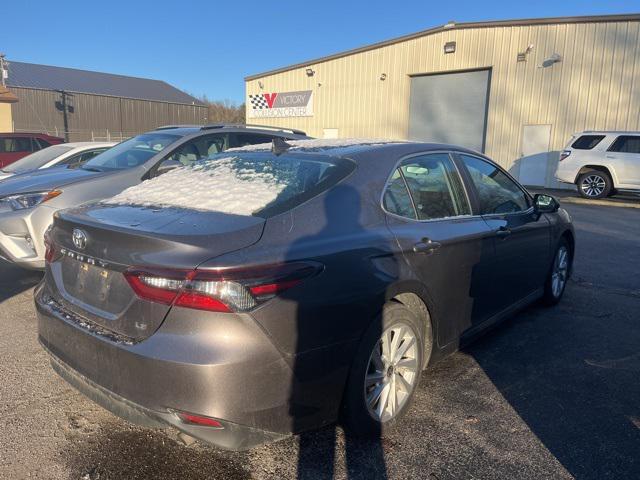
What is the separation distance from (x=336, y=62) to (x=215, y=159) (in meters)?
20.9

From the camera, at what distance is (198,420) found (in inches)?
81.9

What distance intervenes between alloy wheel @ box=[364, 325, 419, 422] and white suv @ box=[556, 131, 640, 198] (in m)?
13.7

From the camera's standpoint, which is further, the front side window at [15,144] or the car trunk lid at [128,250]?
the front side window at [15,144]

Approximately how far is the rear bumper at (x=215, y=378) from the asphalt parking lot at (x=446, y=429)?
31 cm

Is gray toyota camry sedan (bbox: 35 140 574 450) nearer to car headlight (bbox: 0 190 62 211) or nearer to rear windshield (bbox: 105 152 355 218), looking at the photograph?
rear windshield (bbox: 105 152 355 218)

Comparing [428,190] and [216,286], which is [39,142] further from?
[216,286]

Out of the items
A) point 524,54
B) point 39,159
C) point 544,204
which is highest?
point 524,54

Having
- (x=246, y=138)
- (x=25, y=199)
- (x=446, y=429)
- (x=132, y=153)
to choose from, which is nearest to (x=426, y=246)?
(x=446, y=429)

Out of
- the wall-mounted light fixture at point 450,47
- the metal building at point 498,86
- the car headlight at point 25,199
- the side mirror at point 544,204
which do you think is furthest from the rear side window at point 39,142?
the wall-mounted light fixture at point 450,47

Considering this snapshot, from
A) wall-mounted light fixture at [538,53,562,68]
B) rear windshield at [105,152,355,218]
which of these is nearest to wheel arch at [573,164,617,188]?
wall-mounted light fixture at [538,53,562,68]

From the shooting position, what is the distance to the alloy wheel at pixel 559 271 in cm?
484

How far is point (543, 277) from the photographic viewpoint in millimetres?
4570

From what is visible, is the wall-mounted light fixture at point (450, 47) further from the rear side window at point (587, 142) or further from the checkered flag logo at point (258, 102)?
the checkered flag logo at point (258, 102)

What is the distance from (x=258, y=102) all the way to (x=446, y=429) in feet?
83.5
